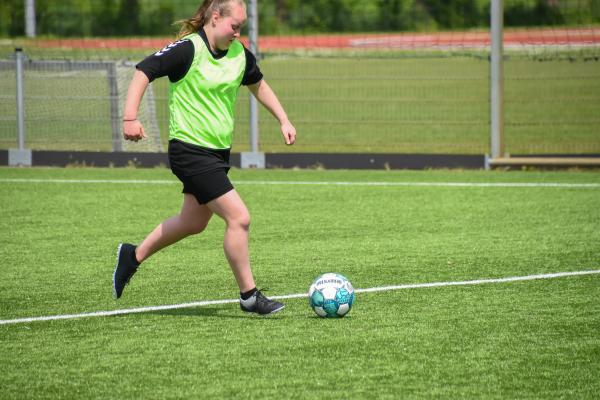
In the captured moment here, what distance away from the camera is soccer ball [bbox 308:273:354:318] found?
283 inches

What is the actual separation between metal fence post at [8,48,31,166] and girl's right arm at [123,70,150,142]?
11.3 meters

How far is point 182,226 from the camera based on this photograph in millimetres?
7672

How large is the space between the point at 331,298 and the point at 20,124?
12.2 m

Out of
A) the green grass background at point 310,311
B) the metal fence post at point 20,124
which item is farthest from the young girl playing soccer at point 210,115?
the metal fence post at point 20,124

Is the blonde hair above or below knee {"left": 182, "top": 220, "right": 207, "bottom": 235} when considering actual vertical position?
above

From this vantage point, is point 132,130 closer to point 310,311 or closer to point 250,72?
point 250,72

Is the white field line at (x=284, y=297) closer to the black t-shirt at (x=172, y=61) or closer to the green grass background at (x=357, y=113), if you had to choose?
the black t-shirt at (x=172, y=61)

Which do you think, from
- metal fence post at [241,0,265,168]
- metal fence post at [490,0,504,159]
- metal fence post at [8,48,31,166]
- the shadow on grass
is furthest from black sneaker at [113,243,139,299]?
metal fence post at [8,48,31,166]

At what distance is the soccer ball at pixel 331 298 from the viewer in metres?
7.19

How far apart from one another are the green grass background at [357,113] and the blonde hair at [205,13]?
10166 mm

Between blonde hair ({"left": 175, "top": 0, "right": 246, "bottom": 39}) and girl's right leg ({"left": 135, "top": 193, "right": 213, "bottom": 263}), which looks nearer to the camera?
blonde hair ({"left": 175, "top": 0, "right": 246, "bottom": 39})

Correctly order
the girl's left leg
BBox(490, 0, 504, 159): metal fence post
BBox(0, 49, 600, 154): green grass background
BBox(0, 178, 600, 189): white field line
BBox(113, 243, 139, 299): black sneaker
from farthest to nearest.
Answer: BBox(0, 49, 600, 154): green grass background, BBox(490, 0, 504, 159): metal fence post, BBox(0, 178, 600, 189): white field line, BBox(113, 243, 139, 299): black sneaker, the girl's left leg

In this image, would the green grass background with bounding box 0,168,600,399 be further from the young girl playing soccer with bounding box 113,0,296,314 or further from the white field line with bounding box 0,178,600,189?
the white field line with bounding box 0,178,600,189

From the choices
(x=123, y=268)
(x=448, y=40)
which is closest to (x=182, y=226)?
(x=123, y=268)
